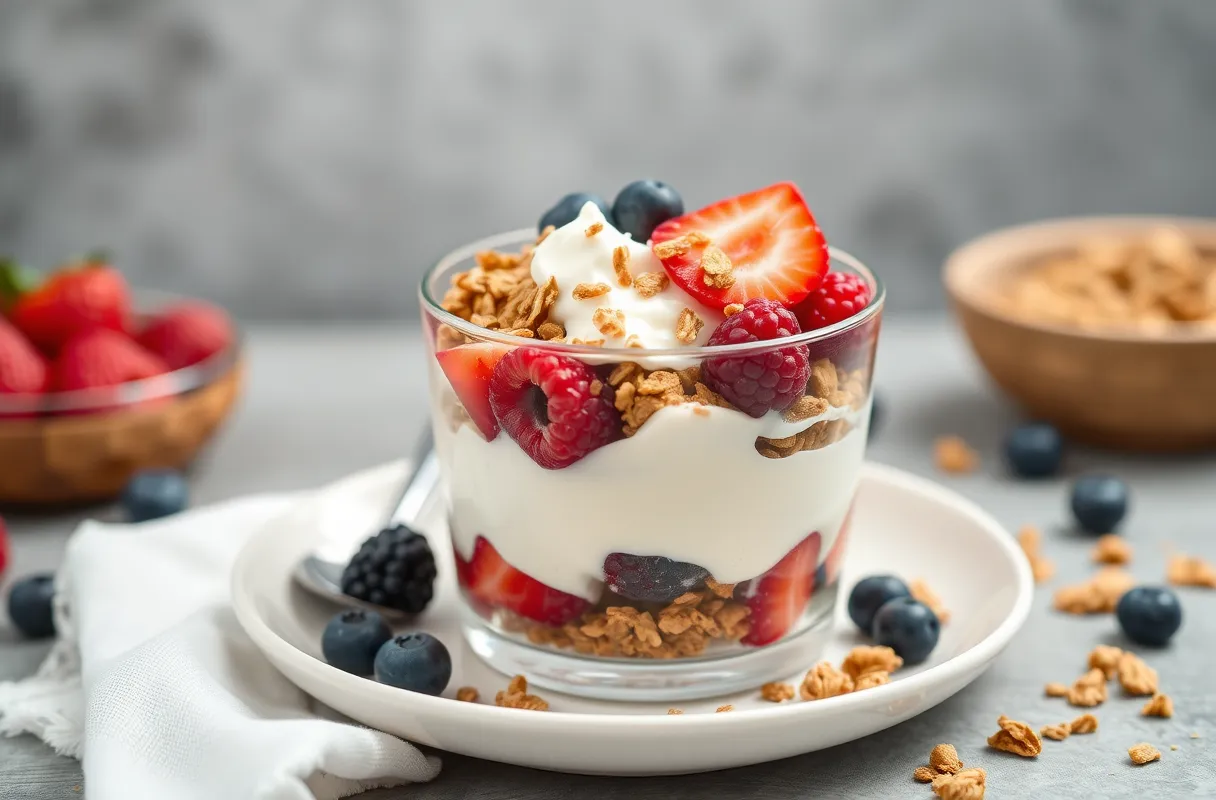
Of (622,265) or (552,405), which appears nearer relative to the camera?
(552,405)

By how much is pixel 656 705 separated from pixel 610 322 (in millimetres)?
348

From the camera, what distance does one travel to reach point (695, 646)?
3.67 feet

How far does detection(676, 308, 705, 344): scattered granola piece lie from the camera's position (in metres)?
1.06

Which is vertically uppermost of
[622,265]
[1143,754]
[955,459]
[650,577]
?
[622,265]

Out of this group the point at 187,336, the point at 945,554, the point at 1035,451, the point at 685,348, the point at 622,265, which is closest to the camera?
the point at 685,348

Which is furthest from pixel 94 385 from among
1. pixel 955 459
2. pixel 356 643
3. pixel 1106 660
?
pixel 1106 660

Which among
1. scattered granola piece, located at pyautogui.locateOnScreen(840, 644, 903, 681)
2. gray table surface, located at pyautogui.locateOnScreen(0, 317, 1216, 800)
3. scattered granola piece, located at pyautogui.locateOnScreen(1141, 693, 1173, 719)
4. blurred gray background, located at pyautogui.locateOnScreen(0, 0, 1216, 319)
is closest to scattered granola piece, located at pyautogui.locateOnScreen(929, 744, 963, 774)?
gray table surface, located at pyautogui.locateOnScreen(0, 317, 1216, 800)

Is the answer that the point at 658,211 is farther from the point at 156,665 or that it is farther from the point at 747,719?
the point at 156,665

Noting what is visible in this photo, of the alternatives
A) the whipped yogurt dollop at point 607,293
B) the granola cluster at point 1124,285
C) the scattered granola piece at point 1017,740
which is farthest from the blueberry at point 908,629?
the granola cluster at point 1124,285

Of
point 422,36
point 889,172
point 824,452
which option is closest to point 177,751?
point 824,452

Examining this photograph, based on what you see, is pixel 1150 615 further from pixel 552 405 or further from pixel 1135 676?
pixel 552 405

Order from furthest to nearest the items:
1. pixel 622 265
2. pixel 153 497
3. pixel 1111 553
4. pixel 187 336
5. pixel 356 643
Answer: pixel 187 336 → pixel 153 497 → pixel 1111 553 → pixel 356 643 → pixel 622 265

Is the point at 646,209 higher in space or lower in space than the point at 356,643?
higher

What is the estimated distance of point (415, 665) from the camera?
1.16m
